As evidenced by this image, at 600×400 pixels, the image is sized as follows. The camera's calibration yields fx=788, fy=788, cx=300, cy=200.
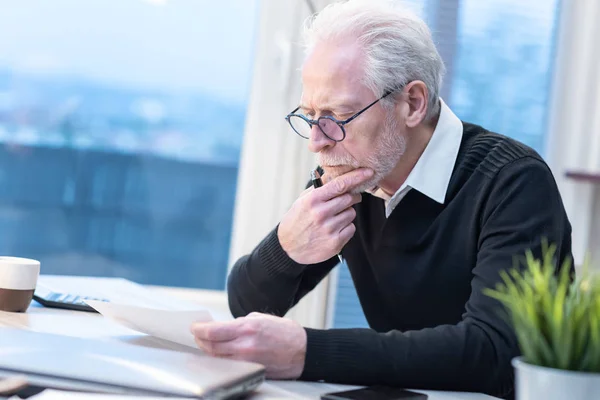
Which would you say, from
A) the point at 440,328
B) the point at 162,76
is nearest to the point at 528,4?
the point at 162,76

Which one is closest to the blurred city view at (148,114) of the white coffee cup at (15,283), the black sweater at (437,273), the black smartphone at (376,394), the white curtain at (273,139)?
the white curtain at (273,139)

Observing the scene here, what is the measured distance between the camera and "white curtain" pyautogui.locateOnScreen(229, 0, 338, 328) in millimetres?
2529

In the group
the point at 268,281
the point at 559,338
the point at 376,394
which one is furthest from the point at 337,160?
the point at 559,338

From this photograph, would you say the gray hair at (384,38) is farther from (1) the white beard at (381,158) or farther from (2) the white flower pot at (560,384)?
(2) the white flower pot at (560,384)

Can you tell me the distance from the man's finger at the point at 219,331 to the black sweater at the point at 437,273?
0.11 m

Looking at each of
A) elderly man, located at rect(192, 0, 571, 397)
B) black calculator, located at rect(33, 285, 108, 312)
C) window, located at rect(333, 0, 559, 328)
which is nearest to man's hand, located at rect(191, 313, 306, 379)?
elderly man, located at rect(192, 0, 571, 397)

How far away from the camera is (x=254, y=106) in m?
2.57

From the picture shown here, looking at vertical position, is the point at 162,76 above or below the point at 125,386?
above

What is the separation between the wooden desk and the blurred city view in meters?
1.20

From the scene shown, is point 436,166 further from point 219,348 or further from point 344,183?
point 219,348

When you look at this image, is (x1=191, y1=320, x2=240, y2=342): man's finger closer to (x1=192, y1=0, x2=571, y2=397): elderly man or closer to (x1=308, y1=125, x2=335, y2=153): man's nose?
(x1=192, y1=0, x2=571, y2=397): elderly man

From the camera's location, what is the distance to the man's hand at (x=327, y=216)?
60.4 inches

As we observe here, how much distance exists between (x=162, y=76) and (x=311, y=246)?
1306mm

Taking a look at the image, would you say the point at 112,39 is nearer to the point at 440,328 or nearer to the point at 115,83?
the point at 115,83
